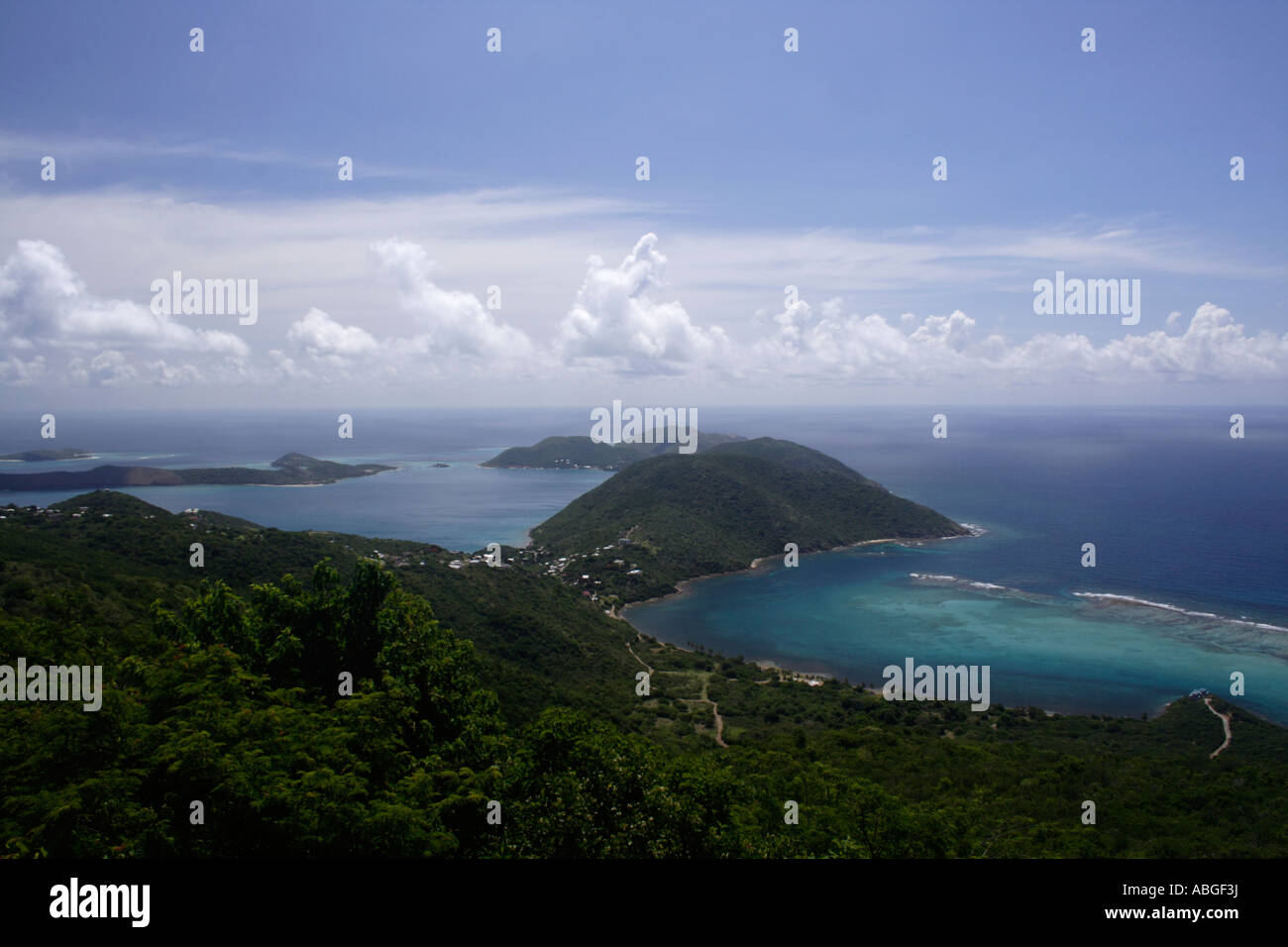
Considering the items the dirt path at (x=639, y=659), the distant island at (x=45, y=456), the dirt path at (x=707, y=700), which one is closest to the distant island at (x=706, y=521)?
the dirt path at (x=639, y=659)

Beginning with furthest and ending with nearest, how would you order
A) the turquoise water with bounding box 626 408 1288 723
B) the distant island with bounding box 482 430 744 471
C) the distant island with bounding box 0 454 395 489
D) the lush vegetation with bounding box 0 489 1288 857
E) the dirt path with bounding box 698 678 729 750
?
the distant island with bounding box 482 430 744 471 → the distant island with bounding box 0 454 395 489 → the turquoise water with bounding box 626 408 1288 723 → the dirt path with bounding box 698 678 729 750 → the lush vegetation with bounding box 0 489 1288 857

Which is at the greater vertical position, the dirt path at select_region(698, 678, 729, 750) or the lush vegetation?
the lush vegetation

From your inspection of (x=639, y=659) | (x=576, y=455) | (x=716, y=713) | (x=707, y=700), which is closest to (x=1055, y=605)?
(x=639, y=659)

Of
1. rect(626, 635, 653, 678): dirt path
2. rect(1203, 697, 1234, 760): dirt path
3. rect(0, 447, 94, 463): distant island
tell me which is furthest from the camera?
rect(0, 447, 94, 463): distant island

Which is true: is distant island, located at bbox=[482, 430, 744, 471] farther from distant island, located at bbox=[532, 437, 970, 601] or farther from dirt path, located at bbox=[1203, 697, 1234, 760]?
dirt path, located at bbox=[1203, 697, 1234, 760]

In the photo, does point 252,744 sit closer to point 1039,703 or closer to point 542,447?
point 1039,703

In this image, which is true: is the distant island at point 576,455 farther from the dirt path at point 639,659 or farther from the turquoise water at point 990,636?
the dirt path at point 639,659

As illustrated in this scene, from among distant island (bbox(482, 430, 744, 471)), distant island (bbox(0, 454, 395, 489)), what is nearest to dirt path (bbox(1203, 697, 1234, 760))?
distant island (bbox(482, 430, 744, 471))
